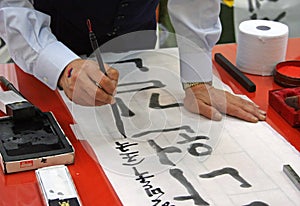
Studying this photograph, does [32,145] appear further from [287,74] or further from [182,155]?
[287,74]

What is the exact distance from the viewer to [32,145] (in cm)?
93

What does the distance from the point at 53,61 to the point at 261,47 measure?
0.48m

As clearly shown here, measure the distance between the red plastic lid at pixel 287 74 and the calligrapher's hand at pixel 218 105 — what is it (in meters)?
0.14

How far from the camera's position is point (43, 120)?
3.33 ft

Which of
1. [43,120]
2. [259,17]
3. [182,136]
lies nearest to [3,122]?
[43,120]

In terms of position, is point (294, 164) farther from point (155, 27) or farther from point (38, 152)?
point (155, 27)

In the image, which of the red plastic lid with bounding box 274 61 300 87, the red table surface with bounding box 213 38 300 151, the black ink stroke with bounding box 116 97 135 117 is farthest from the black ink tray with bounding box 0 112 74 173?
the red plastic lid with bounding box 274 61 300 87

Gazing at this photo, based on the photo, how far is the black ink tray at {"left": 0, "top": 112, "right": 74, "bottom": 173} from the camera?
90 centimetres

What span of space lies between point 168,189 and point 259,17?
161cm

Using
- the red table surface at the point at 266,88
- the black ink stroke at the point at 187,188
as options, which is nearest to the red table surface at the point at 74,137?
the red table surface at the point at 266,88

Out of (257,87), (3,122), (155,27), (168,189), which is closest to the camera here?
(168,189)

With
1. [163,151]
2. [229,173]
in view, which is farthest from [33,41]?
[229,173]

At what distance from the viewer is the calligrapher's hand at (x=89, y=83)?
0.96 meters

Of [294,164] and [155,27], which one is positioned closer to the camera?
[294,164]
